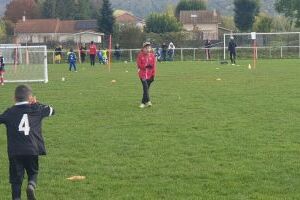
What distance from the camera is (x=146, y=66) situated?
17391 millimetres

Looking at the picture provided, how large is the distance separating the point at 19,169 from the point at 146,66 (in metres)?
9.99

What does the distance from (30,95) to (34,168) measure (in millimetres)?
905

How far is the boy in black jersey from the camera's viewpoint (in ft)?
24.6

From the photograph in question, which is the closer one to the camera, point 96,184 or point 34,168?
point 34,168

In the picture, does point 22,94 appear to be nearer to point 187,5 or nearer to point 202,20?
point 202,20

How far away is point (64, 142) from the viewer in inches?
477

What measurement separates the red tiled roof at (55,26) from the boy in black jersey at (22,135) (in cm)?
10486

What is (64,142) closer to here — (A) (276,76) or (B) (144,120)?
(B) (144,120)

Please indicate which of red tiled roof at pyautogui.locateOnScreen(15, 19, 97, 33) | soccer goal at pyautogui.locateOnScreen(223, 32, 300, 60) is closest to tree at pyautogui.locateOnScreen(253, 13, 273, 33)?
soccer goal at pyautogui.locateOnScreen(223, 32, 300, 60)

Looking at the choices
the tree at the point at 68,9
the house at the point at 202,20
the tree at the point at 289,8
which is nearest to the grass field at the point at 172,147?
the tree at the point at 289,8

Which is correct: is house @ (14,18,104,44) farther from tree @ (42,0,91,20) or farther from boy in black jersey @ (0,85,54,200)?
boy in black jersey @ (0,85,54,200)

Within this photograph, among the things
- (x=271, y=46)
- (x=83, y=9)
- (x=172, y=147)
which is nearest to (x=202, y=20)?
(x=83, y=9)

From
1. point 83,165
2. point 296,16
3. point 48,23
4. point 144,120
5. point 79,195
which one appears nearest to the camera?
point 79,195

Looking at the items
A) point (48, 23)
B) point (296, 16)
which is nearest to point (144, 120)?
point (296, 16)
